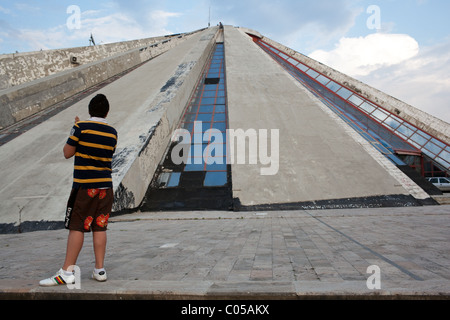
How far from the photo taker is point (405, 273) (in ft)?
9.18

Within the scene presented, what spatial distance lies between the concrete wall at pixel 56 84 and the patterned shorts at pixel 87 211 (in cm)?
1187

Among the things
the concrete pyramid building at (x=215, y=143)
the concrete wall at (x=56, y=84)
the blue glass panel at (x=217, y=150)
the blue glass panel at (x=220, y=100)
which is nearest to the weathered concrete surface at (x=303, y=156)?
the concrete pyramid building at (x=215, y=143)

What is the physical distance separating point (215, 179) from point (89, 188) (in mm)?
7441

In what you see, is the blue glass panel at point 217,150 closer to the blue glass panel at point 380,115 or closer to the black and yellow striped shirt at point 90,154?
the black and yellow striped shirt at point 90,154

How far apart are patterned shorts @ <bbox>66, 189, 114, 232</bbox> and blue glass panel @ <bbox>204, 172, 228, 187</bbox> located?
7.13m

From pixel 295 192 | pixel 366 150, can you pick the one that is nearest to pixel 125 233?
pixel 295 192

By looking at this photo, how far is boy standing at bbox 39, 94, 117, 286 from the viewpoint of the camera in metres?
2.65

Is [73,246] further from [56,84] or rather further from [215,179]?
[56,84]

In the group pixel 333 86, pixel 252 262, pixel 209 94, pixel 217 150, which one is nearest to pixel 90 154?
pixel 252 262

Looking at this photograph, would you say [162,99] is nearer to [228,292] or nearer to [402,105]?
[228,292]

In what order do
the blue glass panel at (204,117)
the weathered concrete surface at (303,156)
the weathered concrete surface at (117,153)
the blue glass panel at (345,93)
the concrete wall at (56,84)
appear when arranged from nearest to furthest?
1. the weathered concrete surface at (117,153)
2. the weathered concrete surface at (303,156)
3. the concrete wall at (56,84)
4. the blue glass panel at (204,117)
5. the blue glass panel at (345,93)

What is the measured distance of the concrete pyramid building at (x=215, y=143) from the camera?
8922 millimetres

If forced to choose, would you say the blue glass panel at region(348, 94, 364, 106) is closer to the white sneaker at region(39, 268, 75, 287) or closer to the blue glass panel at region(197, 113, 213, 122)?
the blue glass panel at region(197, 113, 213, 122)
